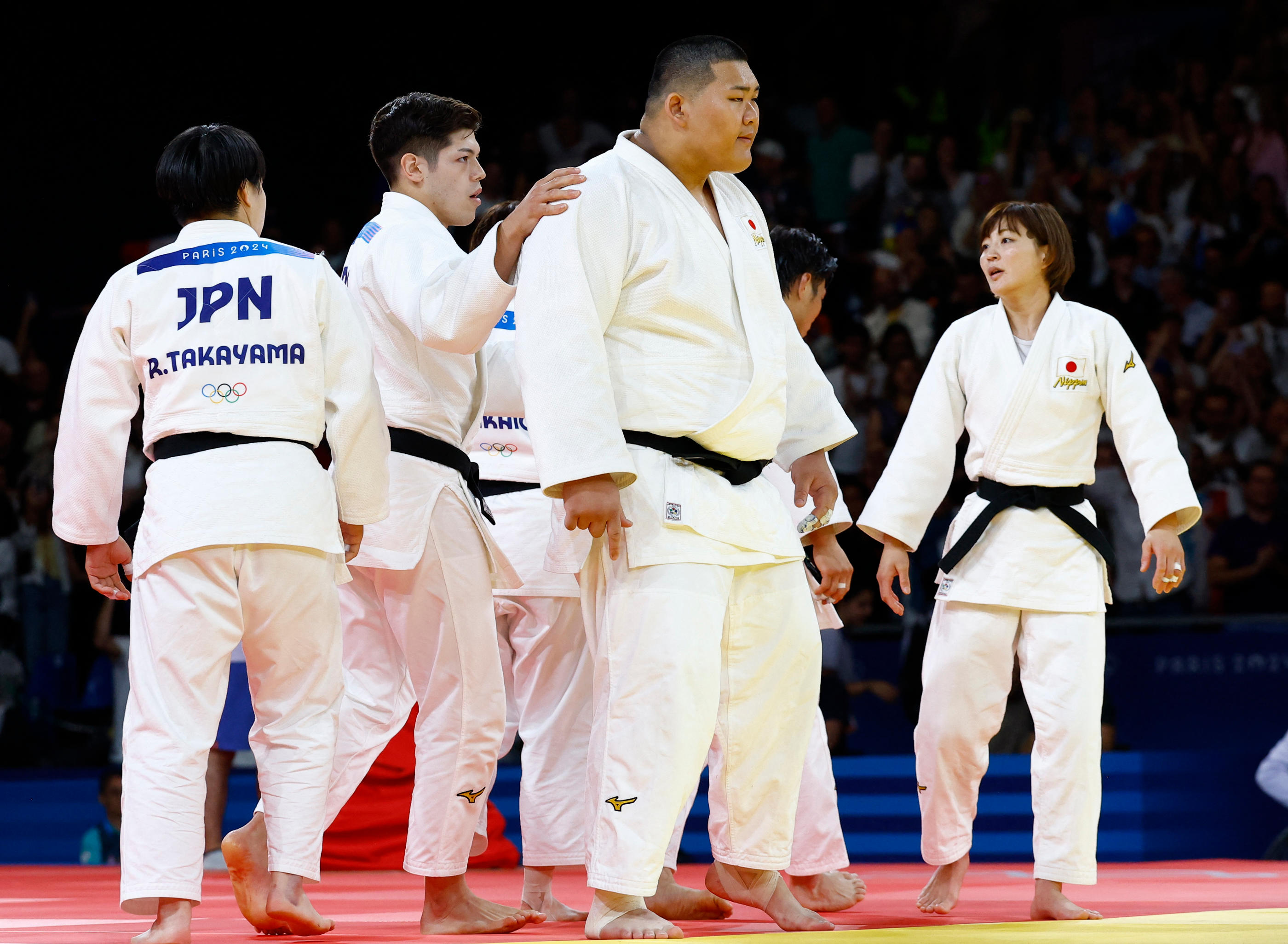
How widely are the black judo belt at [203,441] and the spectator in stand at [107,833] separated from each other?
3.52 meters

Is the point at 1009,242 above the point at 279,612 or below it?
above

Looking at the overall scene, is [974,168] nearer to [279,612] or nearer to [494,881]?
[494,881]

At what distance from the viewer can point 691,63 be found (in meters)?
2.97

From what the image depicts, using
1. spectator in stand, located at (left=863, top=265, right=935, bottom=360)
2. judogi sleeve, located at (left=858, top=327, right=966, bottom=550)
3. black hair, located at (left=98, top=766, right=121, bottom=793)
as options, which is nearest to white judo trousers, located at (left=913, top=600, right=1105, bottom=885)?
judogi sleeve, located at (left=858, top=327, right=966, bottom=550)

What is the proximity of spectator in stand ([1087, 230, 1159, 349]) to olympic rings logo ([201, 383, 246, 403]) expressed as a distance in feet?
21.4

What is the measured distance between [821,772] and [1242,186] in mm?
6549

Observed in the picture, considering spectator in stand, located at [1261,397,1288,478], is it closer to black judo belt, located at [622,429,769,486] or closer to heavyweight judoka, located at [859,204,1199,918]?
heavyweight judoka, located at [859,204,1199,918]

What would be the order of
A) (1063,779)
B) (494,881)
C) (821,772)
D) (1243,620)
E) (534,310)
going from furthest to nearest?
(1243,620), (494,881), (821,772), (1063,779), (534,310)

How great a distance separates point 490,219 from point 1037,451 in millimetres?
1566

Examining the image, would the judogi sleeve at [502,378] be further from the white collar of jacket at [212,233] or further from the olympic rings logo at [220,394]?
the olympic rings logo at [220,394]

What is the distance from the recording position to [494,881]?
15.8 feet

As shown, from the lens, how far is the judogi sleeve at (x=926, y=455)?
383cm

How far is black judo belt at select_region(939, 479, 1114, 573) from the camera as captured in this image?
3.61 meters

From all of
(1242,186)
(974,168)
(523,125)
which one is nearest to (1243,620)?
(1242,186)
